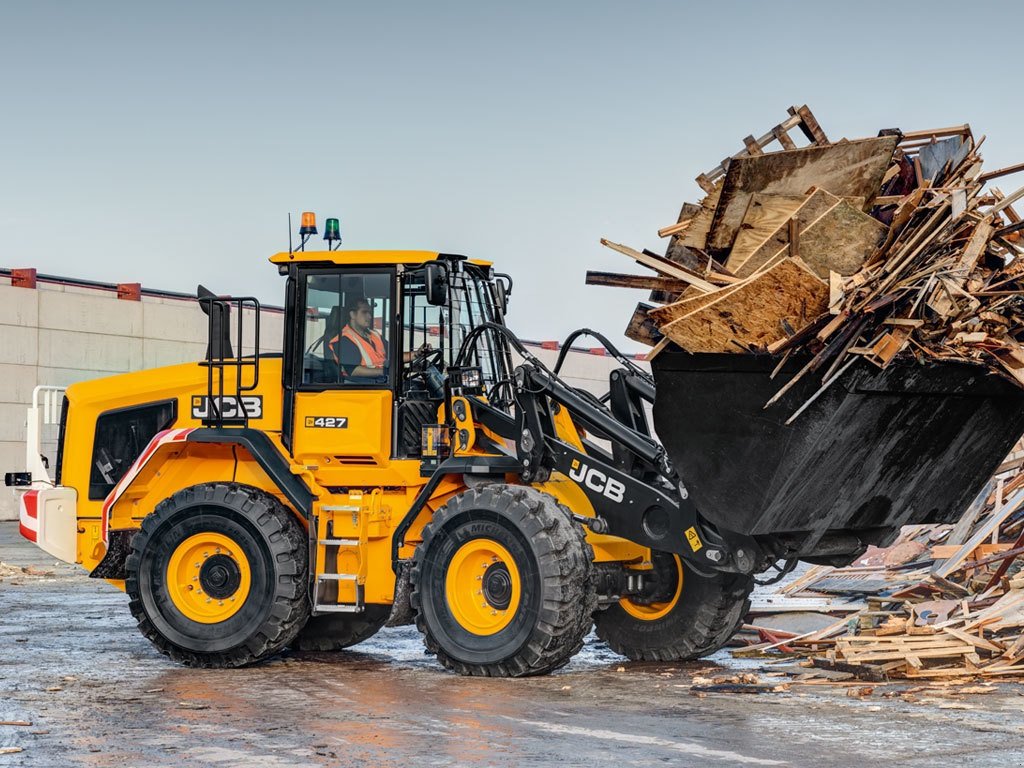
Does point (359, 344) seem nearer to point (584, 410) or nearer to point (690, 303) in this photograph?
point (584, 410)

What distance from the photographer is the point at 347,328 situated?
441 inches

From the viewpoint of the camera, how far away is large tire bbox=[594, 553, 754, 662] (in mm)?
11008

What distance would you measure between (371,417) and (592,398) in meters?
1.63

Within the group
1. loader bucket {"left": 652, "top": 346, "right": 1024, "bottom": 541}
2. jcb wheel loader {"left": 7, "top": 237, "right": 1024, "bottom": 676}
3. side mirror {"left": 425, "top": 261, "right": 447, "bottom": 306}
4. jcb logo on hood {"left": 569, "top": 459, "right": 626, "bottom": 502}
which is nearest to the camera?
loader bucket {"left": 652, "top": 346, "right": 1024, "bottom": 541}

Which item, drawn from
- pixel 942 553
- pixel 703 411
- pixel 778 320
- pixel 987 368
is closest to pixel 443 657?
pixel 703 411

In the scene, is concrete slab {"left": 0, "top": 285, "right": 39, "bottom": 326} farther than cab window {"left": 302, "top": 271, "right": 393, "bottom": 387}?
Yes

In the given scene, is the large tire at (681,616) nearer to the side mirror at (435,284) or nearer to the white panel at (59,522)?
the side mirror at (435,284)

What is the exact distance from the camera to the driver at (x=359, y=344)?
11.1 metres

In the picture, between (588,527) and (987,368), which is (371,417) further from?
(987,368)

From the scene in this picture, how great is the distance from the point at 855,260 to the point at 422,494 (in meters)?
3.58

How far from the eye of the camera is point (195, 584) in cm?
1130

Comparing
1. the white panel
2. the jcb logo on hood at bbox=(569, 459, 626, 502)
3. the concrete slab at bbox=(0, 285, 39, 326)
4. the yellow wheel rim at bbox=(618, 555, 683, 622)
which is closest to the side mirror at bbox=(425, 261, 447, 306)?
the jcb logo on hood at bbox=(569, 459, 626, 502)

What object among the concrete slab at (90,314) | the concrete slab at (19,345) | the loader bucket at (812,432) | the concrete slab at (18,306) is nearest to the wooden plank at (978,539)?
the loader bucket at (812,432)

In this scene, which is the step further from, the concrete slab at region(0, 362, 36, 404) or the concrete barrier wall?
the concrete slab at region(0, 362, 36, 404)
